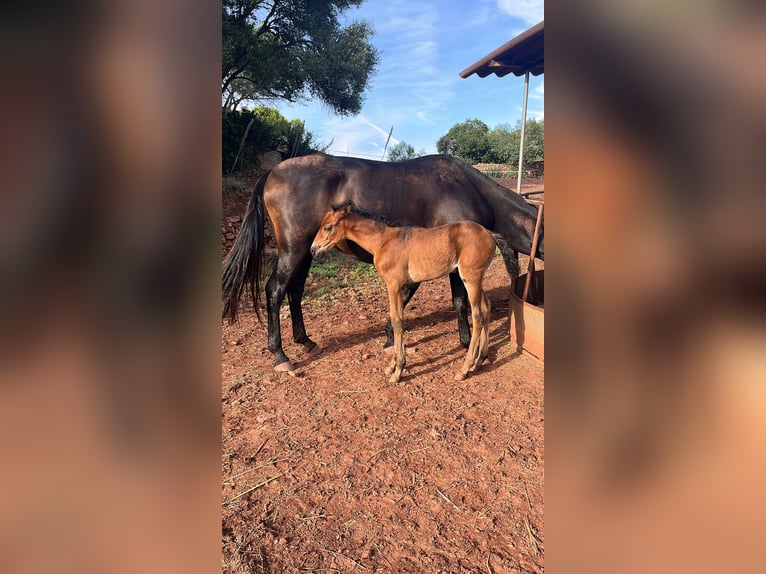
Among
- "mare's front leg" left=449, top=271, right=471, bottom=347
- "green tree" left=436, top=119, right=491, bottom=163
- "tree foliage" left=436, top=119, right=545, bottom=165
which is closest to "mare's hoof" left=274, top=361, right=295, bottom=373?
"mare's front leg" left=449, top=271, right=471, bottom=347

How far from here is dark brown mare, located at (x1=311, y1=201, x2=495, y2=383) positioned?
4.23 m

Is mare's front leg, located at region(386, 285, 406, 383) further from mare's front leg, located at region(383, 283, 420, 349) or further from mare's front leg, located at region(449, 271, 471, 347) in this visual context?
mare's front leg, located at region(449, 271, 471, 347)

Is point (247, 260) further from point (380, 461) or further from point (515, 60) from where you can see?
point (515, 60)

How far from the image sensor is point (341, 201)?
4848 millimetres

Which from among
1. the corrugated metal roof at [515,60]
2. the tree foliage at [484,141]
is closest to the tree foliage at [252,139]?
the corrugated metal roof at [515,60]

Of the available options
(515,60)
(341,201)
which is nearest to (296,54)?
(515,60)

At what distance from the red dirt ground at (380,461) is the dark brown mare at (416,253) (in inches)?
13.8

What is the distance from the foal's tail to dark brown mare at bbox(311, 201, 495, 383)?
0.75 metres

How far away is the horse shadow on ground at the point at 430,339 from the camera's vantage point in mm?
4617

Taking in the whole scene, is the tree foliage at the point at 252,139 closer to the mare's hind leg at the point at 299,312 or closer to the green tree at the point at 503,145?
the mare's hind leg at the point at 299,312
